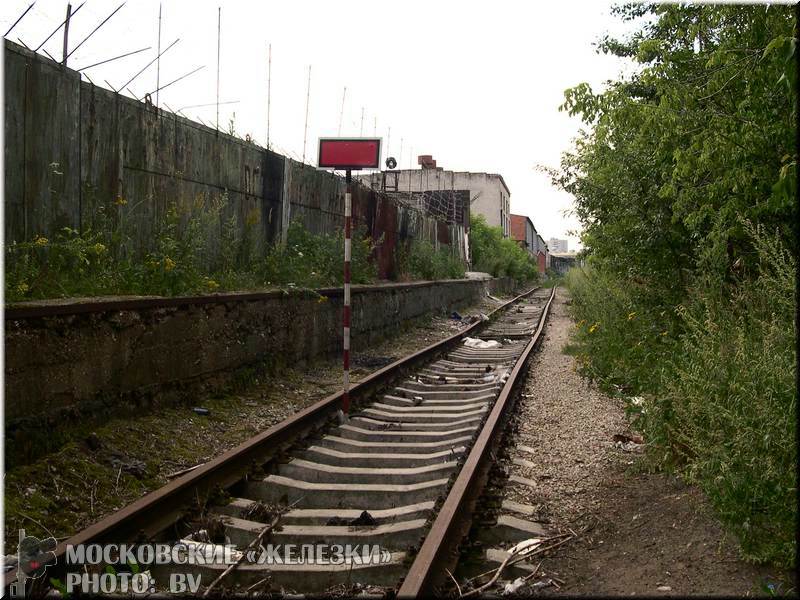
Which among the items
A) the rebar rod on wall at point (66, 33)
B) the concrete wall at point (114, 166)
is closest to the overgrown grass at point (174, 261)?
the concrete wall at point (114, 166)

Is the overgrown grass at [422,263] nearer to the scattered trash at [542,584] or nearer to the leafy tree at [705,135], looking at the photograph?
the leafy tree at [705,135]

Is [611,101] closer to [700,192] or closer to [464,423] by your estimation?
[700,192]

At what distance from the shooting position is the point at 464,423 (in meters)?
6.98

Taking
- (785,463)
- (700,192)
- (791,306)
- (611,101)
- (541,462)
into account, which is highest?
(611,101)

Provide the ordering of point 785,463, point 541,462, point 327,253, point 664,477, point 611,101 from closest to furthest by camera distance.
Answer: point 785,463 < point 664,477 < point 541,462 < point 611,101 < point 327,253

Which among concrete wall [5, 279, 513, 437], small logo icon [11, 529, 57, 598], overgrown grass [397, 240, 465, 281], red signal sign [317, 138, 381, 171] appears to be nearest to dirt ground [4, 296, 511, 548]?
small logo icon [11, 529, 57, 598]

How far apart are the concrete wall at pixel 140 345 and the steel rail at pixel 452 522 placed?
298 centimetres

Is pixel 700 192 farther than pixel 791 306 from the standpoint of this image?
Yes

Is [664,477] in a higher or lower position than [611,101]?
lower

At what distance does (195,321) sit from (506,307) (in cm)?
1917

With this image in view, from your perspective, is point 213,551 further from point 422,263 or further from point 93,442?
point 422,263

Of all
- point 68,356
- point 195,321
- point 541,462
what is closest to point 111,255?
point 195,321

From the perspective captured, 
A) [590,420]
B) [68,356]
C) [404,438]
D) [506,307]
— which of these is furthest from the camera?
[506,307]

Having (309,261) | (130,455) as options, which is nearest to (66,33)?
(130,455)
